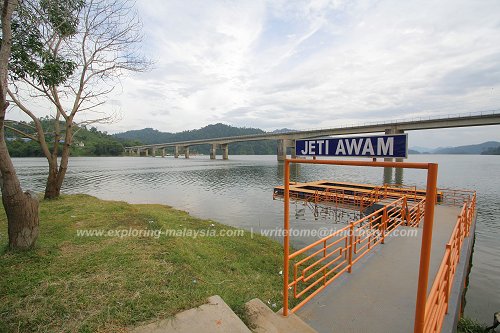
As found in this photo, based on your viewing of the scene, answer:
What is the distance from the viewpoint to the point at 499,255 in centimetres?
1075

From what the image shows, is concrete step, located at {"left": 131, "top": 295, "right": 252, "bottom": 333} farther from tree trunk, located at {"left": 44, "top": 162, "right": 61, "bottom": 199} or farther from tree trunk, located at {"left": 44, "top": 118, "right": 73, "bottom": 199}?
tree trunk, located at {"left": 44, "top": 162, "right": 61, "bottom": 199}

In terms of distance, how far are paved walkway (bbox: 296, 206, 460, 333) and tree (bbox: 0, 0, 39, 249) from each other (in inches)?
262

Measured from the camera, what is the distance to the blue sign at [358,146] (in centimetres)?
274

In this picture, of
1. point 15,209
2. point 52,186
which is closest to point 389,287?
point 15,209

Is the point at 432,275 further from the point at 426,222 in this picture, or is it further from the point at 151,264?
the point at 151,264

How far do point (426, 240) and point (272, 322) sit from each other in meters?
2.79

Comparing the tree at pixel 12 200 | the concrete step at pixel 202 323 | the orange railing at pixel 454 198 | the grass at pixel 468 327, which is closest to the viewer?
the concrete step at pixel 202 323

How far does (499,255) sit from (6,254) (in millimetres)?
17339

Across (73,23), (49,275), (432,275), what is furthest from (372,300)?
(73,23)

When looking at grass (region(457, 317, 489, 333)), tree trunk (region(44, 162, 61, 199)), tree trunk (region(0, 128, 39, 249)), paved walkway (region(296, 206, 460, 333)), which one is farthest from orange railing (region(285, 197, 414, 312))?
tree trunk (region(44, 162, 61, 199))

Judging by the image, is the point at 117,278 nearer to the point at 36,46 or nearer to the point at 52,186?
the point at 36,46

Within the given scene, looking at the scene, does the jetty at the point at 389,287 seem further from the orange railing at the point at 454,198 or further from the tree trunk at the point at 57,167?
the tree trunk at the point at 57,167

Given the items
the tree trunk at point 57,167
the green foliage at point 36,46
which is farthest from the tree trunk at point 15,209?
the tree trunk at point 57,167

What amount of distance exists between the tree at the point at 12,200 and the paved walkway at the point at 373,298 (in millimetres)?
6664
